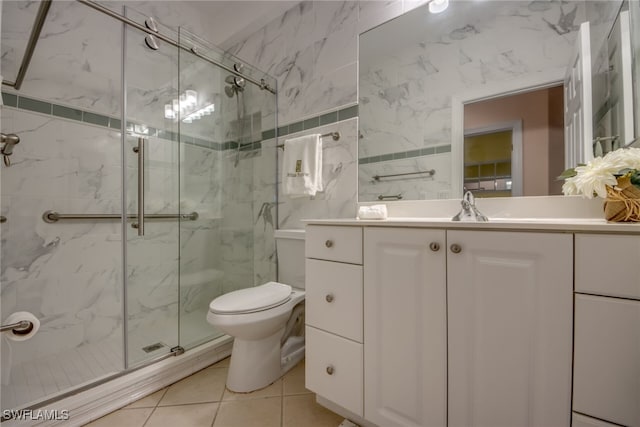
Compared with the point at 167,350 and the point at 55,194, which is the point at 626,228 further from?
the point at 55,194

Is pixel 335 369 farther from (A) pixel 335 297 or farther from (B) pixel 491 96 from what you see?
(B) pixel 491 96

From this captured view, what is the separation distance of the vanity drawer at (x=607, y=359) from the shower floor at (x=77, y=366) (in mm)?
1668

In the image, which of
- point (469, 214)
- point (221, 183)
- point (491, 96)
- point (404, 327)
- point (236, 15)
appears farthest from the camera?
point (236, 15)

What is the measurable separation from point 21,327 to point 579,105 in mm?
1852

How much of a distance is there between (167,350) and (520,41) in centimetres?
222

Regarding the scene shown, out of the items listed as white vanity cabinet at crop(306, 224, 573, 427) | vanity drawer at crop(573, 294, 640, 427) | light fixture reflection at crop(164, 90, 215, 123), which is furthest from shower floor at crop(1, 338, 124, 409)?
vanity drawer at crop(573, 294, 640, 427)

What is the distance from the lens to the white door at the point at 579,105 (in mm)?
991

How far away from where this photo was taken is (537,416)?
0.72m

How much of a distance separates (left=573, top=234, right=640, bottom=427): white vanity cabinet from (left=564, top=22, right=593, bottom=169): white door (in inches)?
20.7

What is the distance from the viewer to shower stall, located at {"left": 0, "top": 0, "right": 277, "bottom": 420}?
55.9 inches

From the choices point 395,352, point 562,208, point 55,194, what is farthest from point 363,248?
point 55,194

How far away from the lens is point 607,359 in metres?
0.64

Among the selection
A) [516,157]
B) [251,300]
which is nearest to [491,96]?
[516,157]

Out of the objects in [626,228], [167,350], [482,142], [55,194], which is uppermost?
[482,142]
